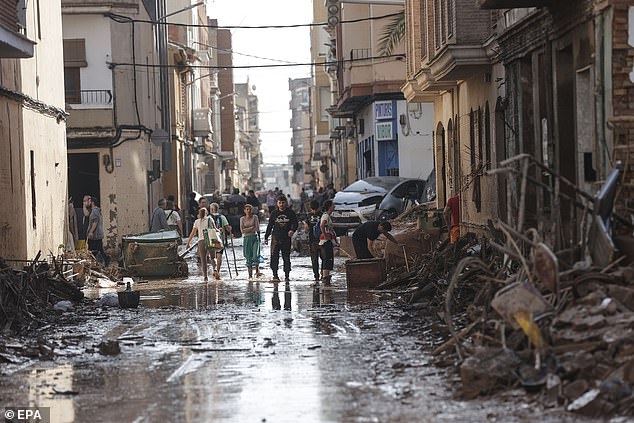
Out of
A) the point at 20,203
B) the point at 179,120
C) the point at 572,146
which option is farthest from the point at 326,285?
the point at 179,120

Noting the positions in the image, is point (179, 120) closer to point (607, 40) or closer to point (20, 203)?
point (20, 203)

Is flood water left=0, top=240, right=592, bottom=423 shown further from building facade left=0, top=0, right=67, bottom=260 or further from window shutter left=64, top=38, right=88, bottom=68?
window shutter left=64, top=38, right=88, bottom=68

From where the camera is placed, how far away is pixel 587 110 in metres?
16.0

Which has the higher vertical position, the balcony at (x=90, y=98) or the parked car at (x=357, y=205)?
the balcony at (x=90, y=98)

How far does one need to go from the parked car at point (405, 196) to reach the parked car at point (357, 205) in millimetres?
370

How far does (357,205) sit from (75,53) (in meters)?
9.31

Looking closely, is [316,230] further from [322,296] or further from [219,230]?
[322,296]

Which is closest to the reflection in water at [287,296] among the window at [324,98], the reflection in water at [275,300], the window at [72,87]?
the reflection in water at [275,300]

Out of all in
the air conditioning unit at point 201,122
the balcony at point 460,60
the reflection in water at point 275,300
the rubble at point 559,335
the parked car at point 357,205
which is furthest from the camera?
the air conditioning unit at point 201,122

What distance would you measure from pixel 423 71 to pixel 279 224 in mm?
5243

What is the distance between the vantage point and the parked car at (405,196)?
35969 millimetres

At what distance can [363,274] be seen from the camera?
2239 cm

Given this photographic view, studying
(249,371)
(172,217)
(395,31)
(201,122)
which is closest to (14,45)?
(249,371)

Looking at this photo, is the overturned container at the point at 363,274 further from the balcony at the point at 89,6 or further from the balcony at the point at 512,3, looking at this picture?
the balcony at the point at 89,6
